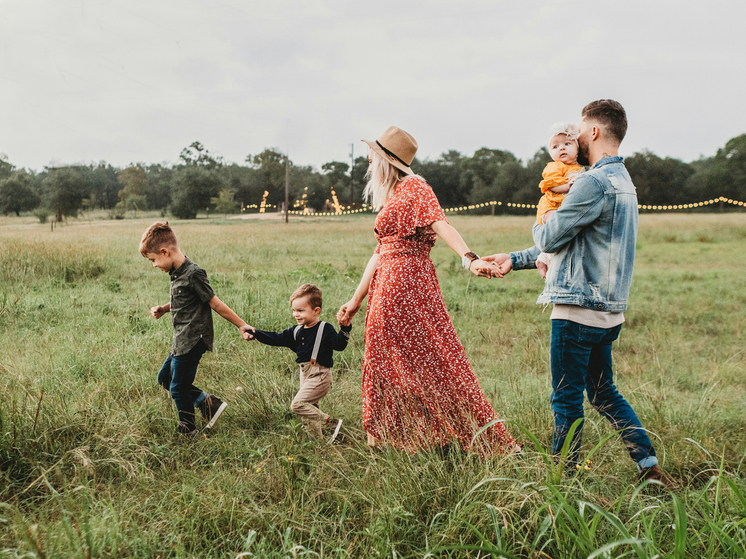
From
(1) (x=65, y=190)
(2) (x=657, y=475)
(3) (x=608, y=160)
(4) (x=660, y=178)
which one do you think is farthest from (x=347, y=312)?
(4) (x=660, y=178)

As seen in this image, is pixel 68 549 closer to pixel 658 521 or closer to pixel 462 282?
pixel 658 521

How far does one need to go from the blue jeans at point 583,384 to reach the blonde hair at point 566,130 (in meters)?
1.00

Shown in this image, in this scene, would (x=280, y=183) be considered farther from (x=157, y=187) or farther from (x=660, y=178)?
(x=660, y=178)

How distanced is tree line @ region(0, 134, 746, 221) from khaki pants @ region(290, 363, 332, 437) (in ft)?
30.8

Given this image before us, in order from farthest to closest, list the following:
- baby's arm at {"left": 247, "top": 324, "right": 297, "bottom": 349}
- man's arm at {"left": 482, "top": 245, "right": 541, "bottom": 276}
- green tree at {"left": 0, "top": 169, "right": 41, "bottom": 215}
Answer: green tree at {"left": 0, "top": 169, "right": 41, "bottom": 215}
baby's arm at {"left": 247, "top": 324, "right": 297, "bottom": 349}
man's arm at {"left": 482, "top": 245, "right": 541, "bottom": 276}

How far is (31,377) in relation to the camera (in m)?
3.74

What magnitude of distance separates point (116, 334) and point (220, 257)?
6078mm

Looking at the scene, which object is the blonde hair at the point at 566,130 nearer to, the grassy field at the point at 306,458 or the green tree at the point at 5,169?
the grassy field at the point at 306,458

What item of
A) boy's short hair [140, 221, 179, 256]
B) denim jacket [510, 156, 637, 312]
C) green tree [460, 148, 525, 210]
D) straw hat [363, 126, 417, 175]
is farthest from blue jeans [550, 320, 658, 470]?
green tree [460, 148, 525, 210]

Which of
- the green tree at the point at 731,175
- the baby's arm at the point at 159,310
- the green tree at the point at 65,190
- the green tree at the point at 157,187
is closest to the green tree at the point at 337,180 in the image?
the green tree at the point at 157,187

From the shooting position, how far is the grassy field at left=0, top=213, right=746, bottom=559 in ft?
6.46

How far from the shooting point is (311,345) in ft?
10.5

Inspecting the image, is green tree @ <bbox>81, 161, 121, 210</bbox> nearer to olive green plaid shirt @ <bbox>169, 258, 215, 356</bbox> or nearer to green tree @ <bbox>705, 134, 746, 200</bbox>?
olive green plaid shirt @ <bbox>169, 258, 215, 356</bbox>

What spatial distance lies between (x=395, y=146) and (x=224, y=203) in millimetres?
16045
